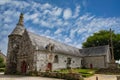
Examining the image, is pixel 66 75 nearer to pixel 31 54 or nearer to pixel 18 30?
pixel 31 54

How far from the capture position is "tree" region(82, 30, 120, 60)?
50438 millimetres

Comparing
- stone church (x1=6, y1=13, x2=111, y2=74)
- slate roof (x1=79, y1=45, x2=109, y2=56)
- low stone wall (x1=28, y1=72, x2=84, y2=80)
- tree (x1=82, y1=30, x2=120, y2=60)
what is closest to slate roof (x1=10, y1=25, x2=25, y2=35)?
stone church (x1=6, y1=13, x2=111, y2=74)

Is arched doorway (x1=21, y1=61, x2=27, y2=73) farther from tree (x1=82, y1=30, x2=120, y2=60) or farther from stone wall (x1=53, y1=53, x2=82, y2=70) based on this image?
tree (x1=82, y1=30, x2=120, y2=60)

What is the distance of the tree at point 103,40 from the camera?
50.4 metres

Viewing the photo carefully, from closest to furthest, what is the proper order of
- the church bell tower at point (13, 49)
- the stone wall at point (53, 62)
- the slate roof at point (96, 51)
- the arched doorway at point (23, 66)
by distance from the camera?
the stone wall at point (53, 62), the arched doorway at point (23, 66), the church bell tower at point (13, 49), the slate roof at point (96, 51)

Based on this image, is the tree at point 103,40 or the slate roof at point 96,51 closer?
the slate roof at point 96,51

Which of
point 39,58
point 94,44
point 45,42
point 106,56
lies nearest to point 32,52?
point 39,58

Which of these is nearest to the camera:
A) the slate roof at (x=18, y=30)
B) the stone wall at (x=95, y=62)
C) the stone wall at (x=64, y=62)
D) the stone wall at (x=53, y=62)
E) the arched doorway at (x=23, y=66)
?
the stone wall at (x=53, y=62)

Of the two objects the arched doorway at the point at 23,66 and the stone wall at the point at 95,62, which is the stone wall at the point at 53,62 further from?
the arched doorway at the point at 23,66

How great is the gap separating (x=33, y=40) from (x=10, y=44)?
5.89 m

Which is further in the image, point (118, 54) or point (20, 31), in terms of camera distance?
point (118, 54)

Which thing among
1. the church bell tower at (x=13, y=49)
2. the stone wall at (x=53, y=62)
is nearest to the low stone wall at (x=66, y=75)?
the stone wall at (x=53, y=62)

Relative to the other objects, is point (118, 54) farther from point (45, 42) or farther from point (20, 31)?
point (20, 31)

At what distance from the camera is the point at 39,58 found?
27.8 m
